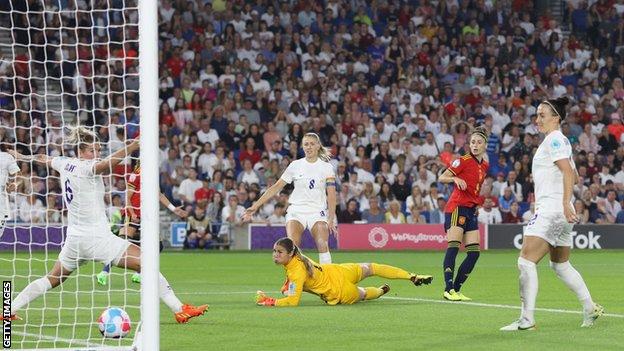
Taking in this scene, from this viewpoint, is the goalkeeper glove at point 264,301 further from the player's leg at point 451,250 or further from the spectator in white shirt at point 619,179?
the spectator in white shirt at point 619,179

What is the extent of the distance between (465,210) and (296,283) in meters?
2.66

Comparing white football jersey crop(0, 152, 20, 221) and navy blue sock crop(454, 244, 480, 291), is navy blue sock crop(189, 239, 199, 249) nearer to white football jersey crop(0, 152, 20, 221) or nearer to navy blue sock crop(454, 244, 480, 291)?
white football jersey crop(0, 152, 20, 221)

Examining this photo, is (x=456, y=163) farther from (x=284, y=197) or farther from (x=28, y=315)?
(x=284, y=197)

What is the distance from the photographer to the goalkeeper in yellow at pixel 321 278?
13.6 m

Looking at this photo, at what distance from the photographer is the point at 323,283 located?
1384cm

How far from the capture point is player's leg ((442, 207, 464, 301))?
48.6ft

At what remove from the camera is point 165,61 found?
31922mm

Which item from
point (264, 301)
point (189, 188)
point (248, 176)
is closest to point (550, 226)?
point (264, 301)

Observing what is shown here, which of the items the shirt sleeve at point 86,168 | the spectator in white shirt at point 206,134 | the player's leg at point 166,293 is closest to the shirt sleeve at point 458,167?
the player's leg at point 166,293

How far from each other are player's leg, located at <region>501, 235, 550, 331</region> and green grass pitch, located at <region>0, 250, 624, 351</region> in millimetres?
166

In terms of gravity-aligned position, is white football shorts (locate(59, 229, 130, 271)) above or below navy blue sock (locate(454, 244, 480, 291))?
above

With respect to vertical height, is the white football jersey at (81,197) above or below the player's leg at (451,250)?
above

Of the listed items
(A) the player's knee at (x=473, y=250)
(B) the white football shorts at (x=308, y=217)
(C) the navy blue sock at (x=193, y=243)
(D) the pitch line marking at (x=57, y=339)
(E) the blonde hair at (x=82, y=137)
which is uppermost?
(E) the blonde hair at (x=82, y=137)

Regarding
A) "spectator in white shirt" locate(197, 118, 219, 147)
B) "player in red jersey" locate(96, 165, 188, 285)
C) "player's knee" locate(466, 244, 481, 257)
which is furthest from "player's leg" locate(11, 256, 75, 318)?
"spectator in white shirt" locate(197, 118, 219, 147)
